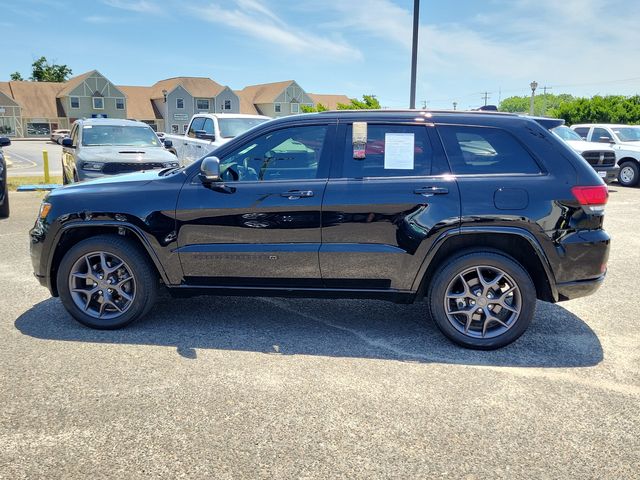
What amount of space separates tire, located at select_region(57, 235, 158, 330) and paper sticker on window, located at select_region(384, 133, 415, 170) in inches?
84.7

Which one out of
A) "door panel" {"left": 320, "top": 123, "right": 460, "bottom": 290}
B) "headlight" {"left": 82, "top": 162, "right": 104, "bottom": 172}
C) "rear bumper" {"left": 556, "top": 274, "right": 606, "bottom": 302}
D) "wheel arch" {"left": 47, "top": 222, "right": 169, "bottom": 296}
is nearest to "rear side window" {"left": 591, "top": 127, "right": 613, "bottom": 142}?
"headlight" {"left": 82, "top": 162, "right": 104, "bottom": 172}

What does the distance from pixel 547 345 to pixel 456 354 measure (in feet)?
2.63

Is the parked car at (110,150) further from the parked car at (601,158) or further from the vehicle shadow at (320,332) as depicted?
the parked car at (601,158)

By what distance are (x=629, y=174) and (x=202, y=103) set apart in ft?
213

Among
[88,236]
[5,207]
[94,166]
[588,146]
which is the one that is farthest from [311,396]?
[588,146]

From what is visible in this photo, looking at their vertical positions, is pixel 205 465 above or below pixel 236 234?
below

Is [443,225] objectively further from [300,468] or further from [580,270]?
[300,468]

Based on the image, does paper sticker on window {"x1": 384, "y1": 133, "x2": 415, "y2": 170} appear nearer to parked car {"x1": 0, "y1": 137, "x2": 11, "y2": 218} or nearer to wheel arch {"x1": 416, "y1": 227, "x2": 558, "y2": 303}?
wheel arch {"x1": 416, "y1": 227, "x2": 558, "y2": 303}

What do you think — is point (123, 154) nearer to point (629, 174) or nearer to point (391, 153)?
point (391, 153)

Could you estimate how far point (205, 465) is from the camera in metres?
2.77

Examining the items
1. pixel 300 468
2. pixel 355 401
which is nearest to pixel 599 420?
pixel 355 401

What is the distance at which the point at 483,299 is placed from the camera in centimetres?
423

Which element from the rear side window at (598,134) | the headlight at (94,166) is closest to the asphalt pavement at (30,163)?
the headlight at (94,166)

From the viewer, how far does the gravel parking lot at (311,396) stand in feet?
9.22
